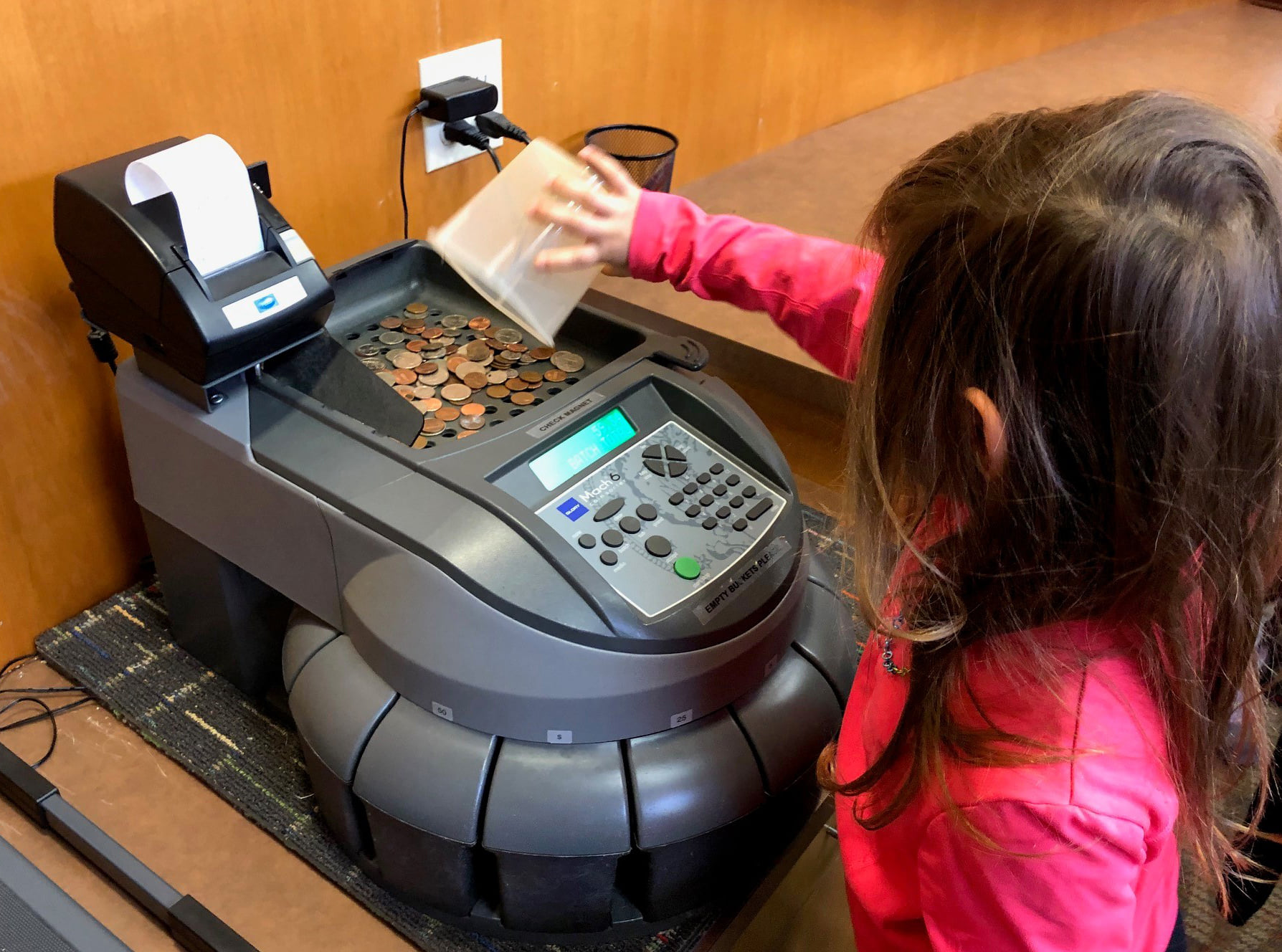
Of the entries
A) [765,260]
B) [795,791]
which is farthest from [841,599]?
[765,260]

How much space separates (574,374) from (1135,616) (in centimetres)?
42

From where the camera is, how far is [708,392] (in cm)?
72

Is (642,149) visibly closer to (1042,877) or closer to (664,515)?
(664,515)

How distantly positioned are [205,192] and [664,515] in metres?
0.34

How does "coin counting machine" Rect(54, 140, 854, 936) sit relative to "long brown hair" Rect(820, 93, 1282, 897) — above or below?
below

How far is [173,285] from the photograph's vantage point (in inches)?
23.9

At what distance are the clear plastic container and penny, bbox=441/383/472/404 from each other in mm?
102

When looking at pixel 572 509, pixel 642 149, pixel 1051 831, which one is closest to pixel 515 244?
pixel 572 509

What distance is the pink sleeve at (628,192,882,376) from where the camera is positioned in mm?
689

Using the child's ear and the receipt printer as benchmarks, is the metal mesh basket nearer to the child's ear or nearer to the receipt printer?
the receipt printer

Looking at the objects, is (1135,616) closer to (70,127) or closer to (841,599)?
(841,599)

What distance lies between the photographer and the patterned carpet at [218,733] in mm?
692

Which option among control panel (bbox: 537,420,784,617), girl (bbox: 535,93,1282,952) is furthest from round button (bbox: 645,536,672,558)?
girl (bbox: 535,93,1282,952)

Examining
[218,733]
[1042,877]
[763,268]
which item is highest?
[763,268]
